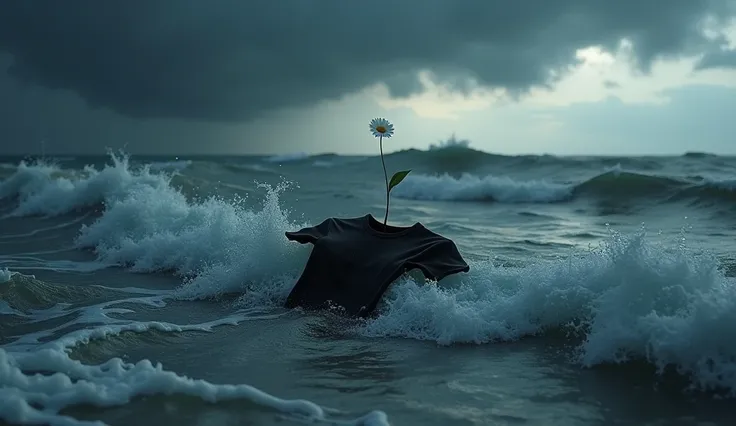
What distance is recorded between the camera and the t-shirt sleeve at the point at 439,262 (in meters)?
4.78

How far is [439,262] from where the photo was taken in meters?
4.96

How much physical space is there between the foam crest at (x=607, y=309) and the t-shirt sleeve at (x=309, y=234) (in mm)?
937

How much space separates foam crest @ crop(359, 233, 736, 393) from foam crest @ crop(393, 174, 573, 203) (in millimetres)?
10628

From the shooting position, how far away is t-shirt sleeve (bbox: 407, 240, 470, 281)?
15.7 ft

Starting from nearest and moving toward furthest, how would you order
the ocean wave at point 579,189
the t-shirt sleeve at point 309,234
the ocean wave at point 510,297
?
the ocean wave at point 510,297
the t-shirt sleeve at point 309,234
the ocean wave at point 579,189

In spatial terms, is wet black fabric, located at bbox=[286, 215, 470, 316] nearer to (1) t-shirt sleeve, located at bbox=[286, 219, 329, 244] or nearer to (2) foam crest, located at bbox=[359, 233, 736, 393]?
(1) t-shirt sleeve, located at bbox=[286, 219, 329, 244]

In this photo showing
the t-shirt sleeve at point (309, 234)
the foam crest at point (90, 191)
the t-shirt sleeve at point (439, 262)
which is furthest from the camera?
the foam crest at point (90, 191)

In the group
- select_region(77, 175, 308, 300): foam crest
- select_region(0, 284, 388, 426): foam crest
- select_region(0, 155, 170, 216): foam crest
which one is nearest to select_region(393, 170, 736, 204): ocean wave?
select_region(0, 155, 170, 216): foam crest

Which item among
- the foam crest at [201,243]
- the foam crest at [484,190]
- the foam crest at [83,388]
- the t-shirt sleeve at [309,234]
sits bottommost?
the foam crest at [83,388]

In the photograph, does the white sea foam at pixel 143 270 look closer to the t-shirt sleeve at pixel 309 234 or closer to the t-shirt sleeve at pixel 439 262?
the t-shirt sleeve at pixel 309 234

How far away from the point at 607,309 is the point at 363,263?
1950 mm

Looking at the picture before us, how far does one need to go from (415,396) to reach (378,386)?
252mm

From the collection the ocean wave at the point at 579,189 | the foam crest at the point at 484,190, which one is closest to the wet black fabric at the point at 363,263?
the ocean wave at the point at 579,189

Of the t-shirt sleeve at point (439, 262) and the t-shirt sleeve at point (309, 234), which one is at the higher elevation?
the t-shirt sleeve at point (309, 234)
